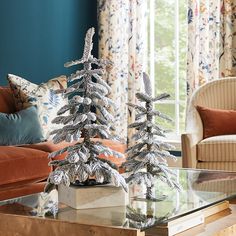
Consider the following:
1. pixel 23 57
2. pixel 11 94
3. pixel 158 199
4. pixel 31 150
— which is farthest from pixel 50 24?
pixel 158 199

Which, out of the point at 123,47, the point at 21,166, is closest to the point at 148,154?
the point at 21,166

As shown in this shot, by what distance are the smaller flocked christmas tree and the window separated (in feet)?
12.0

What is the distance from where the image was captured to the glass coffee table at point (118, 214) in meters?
2.38

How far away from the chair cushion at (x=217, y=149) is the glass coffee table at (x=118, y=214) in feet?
5.39

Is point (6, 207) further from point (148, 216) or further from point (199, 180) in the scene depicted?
point (199, 180)

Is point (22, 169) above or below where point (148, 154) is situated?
below

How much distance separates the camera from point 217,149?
189 inches

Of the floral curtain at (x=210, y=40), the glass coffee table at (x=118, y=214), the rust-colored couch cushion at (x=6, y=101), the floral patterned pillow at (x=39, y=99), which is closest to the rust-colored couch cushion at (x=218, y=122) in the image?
the floral curtain at (x=210, y=40)

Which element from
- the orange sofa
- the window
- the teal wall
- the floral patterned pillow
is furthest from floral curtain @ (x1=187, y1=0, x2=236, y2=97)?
the orange sofa

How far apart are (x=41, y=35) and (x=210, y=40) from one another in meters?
1.60

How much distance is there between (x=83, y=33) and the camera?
6.56 metres

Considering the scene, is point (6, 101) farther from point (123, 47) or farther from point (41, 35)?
point (123, 47)

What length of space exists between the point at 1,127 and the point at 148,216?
2309 millimetres

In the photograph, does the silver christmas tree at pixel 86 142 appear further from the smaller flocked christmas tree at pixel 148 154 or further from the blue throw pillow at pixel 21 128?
the blue throw pillow at pixel 21 128
